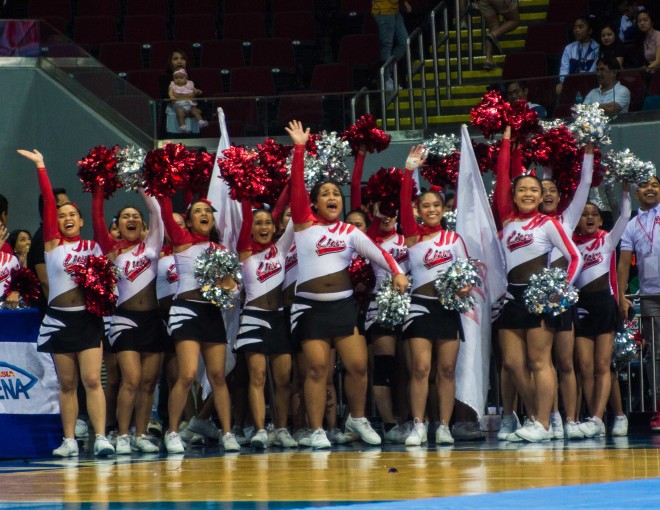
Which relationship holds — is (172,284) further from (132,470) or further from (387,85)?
(387,85)

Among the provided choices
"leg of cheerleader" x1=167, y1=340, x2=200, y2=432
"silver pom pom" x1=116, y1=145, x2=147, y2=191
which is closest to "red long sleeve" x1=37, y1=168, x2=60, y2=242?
"silver pom pom" x1=116, y1=145, x2=147, y2=191

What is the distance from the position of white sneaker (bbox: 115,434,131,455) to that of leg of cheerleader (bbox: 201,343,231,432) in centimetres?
61

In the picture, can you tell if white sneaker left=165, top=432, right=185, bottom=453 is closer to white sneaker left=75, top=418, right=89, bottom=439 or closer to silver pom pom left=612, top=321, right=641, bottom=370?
white sneaker left=75, top=418, right=89, bottom=439

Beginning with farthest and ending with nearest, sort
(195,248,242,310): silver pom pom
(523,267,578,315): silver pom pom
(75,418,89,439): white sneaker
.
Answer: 1. (75,418,89,439): white sneaker
2. (195,248,242,310): silver pom pom
3. (523,267,578,315): silver pom pom

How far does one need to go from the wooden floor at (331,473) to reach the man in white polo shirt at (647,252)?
131 cm

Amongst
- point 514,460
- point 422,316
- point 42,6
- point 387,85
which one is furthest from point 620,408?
point 42,6

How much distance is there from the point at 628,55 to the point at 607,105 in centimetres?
116

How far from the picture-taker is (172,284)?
9.09m

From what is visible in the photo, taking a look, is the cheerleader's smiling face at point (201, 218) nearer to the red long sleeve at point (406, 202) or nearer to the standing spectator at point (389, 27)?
the red long sleeve at point (406, 202)

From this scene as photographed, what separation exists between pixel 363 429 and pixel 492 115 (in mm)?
2299

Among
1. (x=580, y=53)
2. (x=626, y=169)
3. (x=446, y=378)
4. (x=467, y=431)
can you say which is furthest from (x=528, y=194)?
(x=580, y=53)

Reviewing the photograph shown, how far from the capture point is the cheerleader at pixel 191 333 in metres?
8.34

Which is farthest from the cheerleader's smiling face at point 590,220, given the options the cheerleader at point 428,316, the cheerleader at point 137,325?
the cheerleader at point 137,325

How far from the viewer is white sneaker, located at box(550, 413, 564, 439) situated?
845cm
